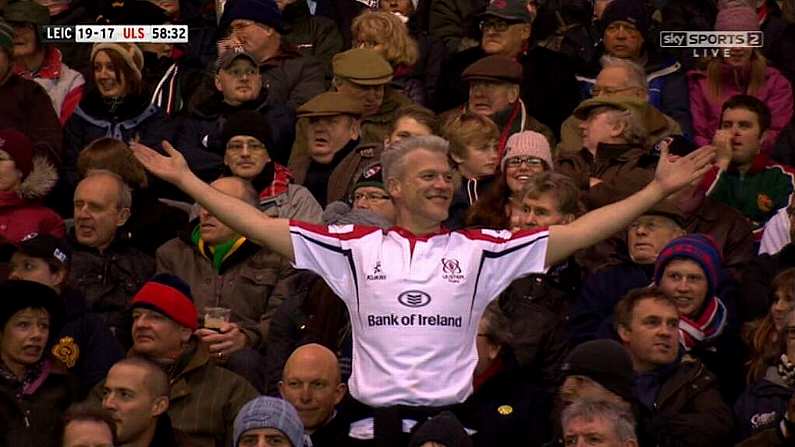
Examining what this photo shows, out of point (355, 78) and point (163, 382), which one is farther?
point (355, 78)

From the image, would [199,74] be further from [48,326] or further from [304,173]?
[48,326]

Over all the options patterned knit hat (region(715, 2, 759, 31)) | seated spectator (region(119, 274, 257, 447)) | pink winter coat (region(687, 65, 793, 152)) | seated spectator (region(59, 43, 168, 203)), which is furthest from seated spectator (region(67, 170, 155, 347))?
patterned knit hat (region(715, 2, 759, 31))

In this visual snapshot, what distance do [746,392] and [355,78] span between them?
15.2 feet

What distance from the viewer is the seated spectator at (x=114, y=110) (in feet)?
57.7

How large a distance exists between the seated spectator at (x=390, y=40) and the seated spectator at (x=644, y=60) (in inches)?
49.9

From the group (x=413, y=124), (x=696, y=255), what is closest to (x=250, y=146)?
(x=413, y=124)

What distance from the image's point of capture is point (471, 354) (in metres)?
12.3

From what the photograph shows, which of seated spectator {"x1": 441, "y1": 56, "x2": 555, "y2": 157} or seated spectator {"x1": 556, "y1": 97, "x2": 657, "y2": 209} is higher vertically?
seated spectator {"x1": 441, "y1": 56, "x2": 555, "y2": 157}

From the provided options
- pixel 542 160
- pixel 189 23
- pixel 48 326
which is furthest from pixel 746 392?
pixel 189 23

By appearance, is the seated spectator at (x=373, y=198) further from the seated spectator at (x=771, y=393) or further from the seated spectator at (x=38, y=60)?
the seated spectator at (x=38, y=60)

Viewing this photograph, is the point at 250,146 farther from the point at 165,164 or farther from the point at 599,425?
the point at 599,425

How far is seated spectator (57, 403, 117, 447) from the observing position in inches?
506

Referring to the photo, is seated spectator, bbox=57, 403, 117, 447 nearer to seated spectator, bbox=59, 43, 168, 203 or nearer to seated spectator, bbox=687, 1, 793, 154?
seated spectator, bbox=59, 43, 168, 203

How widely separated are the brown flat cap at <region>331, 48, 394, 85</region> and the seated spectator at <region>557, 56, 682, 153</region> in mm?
1292
